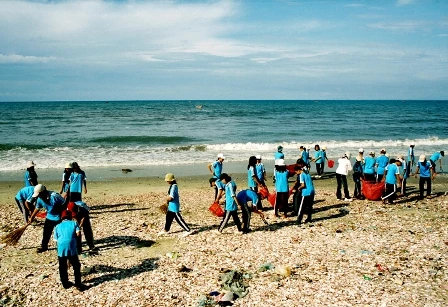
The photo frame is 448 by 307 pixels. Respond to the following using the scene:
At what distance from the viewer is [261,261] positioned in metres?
8.37

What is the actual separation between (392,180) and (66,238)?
1046 cm

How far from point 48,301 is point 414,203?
1208 centimetres

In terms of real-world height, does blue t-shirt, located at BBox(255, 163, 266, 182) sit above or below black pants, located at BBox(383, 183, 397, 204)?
above

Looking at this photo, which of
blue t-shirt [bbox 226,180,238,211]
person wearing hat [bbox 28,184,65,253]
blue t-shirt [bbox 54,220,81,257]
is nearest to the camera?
blue t-shirt [bbox 54,220,81,257]

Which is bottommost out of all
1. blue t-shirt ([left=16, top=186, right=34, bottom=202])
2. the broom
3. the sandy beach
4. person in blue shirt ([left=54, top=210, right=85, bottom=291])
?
the sandy beach

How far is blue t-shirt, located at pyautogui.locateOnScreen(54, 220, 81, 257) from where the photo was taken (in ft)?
23.0

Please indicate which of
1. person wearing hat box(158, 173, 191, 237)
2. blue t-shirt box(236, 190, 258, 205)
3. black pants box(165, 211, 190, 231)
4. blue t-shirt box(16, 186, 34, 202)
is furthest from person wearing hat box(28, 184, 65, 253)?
blue t-shirt box(236, 190, 258, 205)

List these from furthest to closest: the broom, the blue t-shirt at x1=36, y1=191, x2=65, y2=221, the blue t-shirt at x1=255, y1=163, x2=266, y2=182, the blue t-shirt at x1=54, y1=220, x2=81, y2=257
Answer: the blue t-shirt at x1=255, y1=163, x2=266, y2=182 < the broom < the blue t-shirt at x1=36, y1=191, x2=65, y2=221 < the blue t-shirt at x1=54, y1=220, x2=81, y2=257

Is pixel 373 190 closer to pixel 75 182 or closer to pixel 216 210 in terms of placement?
pixel 216 210

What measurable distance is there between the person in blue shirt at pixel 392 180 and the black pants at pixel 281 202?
3938 mm

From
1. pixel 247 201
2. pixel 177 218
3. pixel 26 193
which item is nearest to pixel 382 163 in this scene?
pixel 247 201

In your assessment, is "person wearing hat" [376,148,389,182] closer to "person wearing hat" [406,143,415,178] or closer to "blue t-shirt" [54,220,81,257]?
"person wearing hat" [406,143,415,178]

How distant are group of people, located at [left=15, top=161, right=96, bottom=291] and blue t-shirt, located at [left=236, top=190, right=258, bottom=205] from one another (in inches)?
154

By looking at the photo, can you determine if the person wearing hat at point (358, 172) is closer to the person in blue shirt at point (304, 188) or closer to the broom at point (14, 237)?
the person in blue shirt at point (304, 188)
